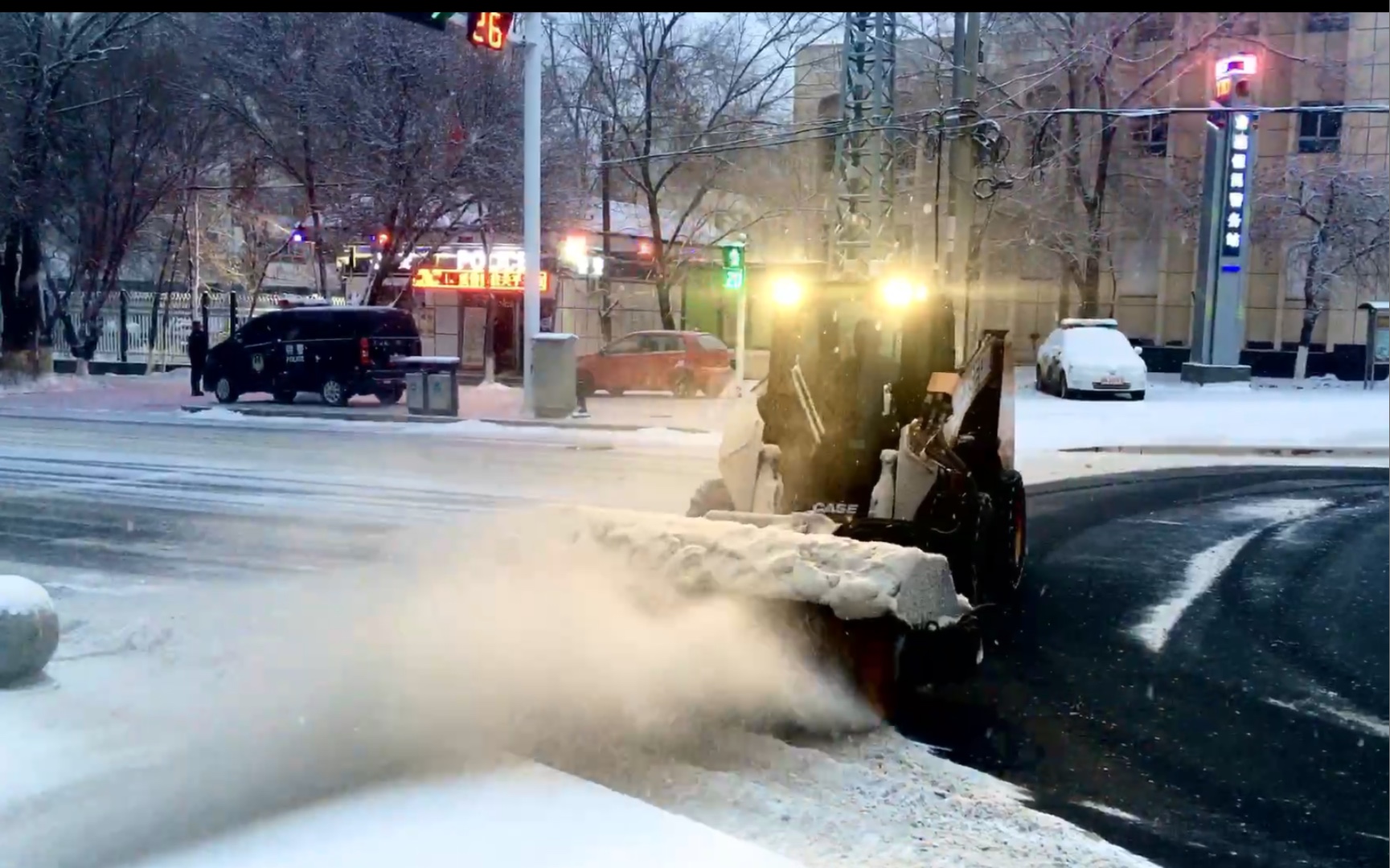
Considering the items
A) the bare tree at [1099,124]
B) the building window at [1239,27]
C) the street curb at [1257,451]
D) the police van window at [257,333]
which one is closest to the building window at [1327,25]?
the building window at [1239,27]

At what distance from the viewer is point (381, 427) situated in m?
22.0

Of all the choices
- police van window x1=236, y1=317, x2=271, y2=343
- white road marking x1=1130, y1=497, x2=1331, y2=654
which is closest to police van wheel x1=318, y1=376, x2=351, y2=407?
police van window x1=236, y1=317, x2=271, y2=343

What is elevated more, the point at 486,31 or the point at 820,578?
the point at 486,31

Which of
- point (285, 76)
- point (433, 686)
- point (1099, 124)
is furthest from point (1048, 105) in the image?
point (433, 686)

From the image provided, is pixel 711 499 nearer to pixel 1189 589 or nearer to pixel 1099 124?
pixel 1189 589

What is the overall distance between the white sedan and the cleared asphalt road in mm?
14629

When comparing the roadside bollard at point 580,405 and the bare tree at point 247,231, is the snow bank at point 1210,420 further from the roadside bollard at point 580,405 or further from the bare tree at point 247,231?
the bare tree at point 247,231

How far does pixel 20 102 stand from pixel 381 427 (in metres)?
7.39

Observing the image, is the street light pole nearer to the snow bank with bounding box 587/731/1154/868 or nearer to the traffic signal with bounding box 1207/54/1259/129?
the traffic signal with bounding box 1207/54/1259/129

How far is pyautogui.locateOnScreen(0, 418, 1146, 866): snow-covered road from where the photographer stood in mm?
5250

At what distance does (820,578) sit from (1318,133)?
33.9m

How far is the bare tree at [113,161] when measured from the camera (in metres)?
20.1

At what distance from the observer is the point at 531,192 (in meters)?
23.0

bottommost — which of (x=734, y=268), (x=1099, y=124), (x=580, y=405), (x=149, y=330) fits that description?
(x=580, y=405)
